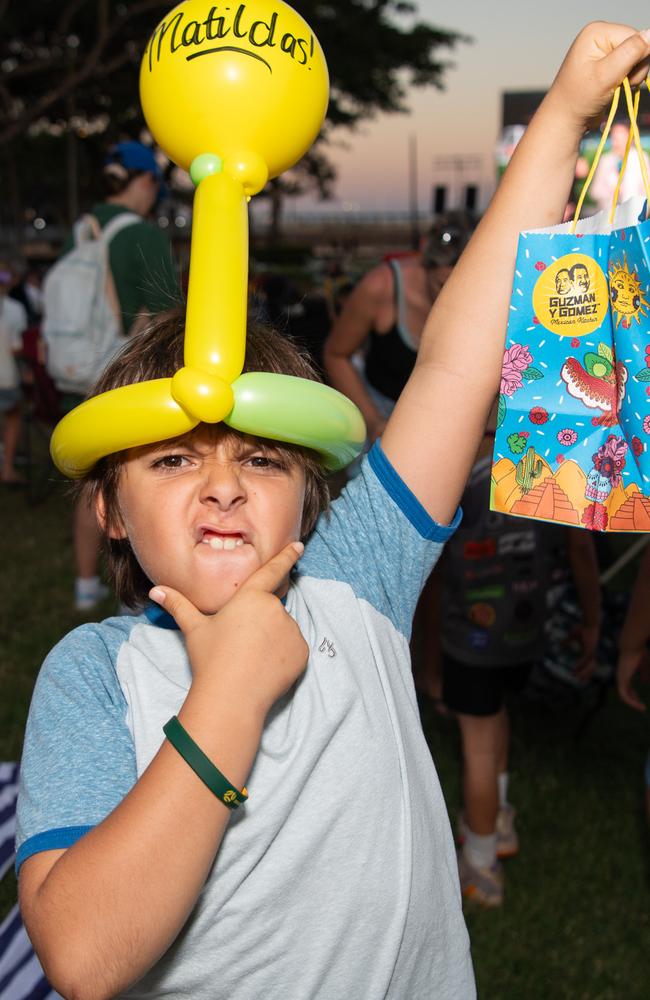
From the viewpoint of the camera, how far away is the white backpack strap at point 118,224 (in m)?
4.12

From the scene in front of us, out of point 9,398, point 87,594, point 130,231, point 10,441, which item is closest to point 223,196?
point 130,231

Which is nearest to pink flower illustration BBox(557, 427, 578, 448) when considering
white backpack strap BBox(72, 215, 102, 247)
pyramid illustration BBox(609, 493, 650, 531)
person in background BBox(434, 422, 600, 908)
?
pyramid illustration BBox(609, 493, 650, 531)

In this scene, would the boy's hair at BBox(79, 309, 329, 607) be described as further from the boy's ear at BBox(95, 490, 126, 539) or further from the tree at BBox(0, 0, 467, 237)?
the tree at BBox(0, 0, 467, 237)

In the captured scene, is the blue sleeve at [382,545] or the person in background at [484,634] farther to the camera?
the person in background at [484,634]

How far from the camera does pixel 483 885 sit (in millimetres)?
2977

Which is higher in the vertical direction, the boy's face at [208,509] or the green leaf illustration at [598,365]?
the green leaf illustration at [598,365]

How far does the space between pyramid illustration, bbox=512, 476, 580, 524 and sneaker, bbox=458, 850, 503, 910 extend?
2.01 metres

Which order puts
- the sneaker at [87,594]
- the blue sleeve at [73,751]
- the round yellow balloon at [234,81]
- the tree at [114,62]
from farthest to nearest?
the tree at [114,62] < the sneaker at [87,594] < the round yellow balloon at [234,81] < the blue sleeve at [73,751]

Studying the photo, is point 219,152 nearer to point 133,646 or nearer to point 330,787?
point 133,646

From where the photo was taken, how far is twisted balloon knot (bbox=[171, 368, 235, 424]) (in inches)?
42.1

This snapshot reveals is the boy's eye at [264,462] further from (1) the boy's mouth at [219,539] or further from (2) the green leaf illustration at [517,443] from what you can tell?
(2) the green leaf illustration at [517,443]

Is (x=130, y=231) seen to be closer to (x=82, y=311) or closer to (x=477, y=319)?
(x=82, y=311)

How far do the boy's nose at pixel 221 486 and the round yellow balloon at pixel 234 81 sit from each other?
0.35 m

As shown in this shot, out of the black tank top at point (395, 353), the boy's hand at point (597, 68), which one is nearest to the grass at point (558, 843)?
the black tank top at point (395, 353)
